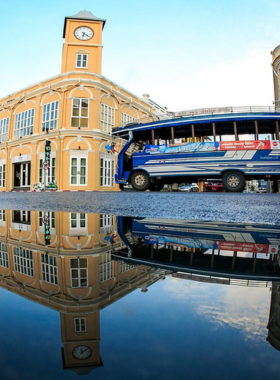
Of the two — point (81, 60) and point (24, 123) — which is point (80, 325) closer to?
point (81, 60)

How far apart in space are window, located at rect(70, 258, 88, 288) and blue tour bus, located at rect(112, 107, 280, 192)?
8138 mm

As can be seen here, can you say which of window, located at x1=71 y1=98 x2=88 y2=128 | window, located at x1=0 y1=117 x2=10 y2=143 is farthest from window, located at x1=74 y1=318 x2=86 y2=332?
window, located at x1=0 y1=117 x2=10 y2=143

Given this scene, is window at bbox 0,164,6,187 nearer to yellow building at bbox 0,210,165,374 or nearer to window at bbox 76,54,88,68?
window at bbox 76,54,88,68

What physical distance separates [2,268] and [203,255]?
0.93 m

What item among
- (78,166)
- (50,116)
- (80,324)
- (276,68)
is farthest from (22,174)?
(80,324)

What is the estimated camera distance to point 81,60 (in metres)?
21.0

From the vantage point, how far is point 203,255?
1.37m

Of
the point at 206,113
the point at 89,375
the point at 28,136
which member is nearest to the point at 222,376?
the point at 89,375

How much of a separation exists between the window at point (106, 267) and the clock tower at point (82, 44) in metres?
21.9

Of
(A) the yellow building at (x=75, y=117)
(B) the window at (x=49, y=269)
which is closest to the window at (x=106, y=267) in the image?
(B) the window at (x=49, y=269)

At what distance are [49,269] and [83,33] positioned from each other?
24270 millimetres

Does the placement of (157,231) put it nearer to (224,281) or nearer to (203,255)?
(203,255)

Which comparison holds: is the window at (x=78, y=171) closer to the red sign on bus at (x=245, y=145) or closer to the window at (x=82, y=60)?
the window at (x=82, y=60)

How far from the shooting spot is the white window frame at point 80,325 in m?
0.59
